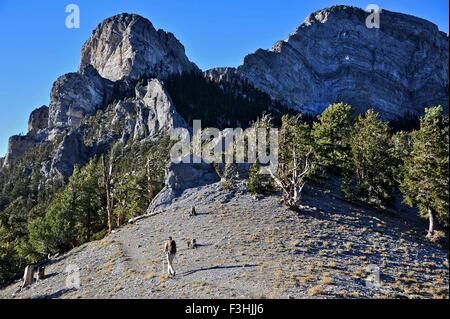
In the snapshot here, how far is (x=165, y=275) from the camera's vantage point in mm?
23250

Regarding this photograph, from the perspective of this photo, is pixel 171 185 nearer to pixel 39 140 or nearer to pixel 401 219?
pixel 401 219

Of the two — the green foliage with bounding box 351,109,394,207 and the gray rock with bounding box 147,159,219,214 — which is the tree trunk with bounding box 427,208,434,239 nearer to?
the green foliage with bounding box 351,109,394,207

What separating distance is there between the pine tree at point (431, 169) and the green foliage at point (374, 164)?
9.45 m

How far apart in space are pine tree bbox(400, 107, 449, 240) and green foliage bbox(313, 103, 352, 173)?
42.5ft

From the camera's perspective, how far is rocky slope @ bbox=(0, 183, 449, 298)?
20.2 meters

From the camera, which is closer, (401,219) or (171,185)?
(401,219)

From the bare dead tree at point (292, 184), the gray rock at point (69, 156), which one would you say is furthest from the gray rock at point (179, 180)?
the gray rock at point (69, 156)

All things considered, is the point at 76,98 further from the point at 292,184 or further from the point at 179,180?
the point at 292,184

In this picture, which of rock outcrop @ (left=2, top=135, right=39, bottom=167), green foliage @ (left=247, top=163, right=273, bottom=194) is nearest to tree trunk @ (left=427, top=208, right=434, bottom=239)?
green foliage @ (left=247, top=163, right=273, bottom=194)

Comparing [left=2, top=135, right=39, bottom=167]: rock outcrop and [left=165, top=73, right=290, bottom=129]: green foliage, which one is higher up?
[left=165, top=73, right=290, bottom=129]: green foliage

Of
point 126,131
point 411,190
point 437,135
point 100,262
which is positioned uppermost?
point 126,131

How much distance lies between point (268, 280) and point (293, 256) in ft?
19.8
